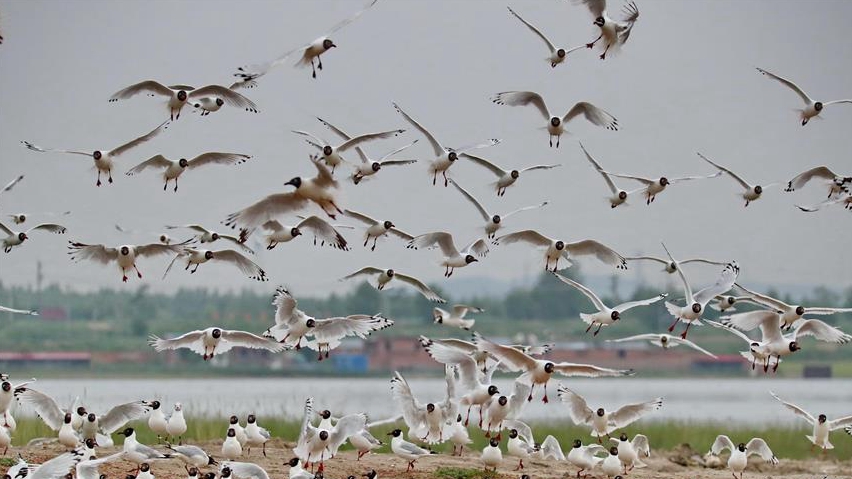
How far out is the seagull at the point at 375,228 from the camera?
59.8ft

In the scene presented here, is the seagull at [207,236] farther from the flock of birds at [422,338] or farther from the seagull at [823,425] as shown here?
the seagull at [823,425]

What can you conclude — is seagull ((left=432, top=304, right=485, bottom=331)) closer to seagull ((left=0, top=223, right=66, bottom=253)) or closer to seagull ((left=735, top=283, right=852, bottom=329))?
seagull ((left=735, top=283, right=852, bottom=329))

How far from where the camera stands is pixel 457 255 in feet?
61.5

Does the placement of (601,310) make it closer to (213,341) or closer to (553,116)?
(553,116)

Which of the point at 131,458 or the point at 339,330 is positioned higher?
the point at 339,330

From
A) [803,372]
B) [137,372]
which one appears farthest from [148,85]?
[803,372]

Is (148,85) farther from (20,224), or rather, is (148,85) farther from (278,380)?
(278,380)

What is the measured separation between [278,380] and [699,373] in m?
20.4

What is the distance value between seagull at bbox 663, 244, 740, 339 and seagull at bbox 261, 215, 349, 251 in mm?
4034

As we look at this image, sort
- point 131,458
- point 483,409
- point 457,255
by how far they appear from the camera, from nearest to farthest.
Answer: point 131,458 < point 483,409 < point 457,255

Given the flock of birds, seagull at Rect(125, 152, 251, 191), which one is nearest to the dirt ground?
the flock of birds

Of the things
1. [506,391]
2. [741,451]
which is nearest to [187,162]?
[741,451]

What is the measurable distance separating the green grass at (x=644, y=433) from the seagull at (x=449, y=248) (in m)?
2.50

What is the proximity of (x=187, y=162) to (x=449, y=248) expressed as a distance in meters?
3.55
